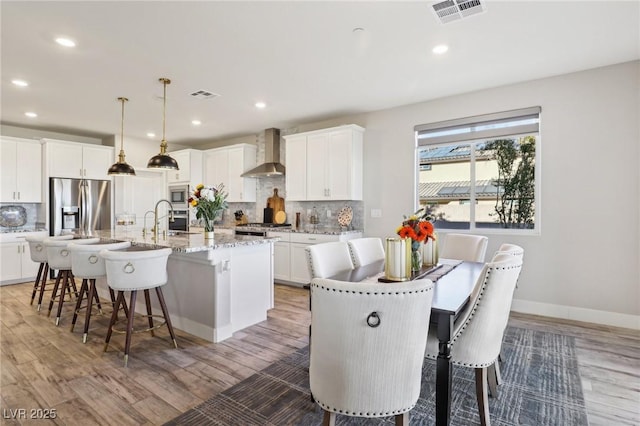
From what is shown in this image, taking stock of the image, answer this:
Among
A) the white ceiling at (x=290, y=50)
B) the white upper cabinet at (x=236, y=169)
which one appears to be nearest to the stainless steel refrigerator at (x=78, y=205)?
the white ceiling at (x=290, y=50)

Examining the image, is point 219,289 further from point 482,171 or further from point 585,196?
point 585,196

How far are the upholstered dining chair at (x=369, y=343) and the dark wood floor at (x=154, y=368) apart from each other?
1227 mm

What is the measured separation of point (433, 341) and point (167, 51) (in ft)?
10.5

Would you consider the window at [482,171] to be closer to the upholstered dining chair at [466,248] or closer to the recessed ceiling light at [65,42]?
the upholstered dining chair at [466,248]

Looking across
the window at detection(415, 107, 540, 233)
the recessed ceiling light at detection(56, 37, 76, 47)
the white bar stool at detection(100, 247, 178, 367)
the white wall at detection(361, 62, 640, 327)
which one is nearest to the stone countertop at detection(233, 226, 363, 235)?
the window at detection(415, 107, 540, 233)

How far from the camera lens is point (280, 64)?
3.31 m

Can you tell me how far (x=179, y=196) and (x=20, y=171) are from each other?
2507mm

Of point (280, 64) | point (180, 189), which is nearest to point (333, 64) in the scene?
point (280, 64)

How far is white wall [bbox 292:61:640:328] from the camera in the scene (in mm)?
3273

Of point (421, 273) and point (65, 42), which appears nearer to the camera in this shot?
point (421, 273)

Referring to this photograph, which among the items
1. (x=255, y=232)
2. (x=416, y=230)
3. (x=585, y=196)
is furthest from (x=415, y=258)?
(x=255, y=232)

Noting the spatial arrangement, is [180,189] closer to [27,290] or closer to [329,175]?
[27,290]

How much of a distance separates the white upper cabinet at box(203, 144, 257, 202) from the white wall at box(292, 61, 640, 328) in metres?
3.98

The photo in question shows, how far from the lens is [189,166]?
6.62m
